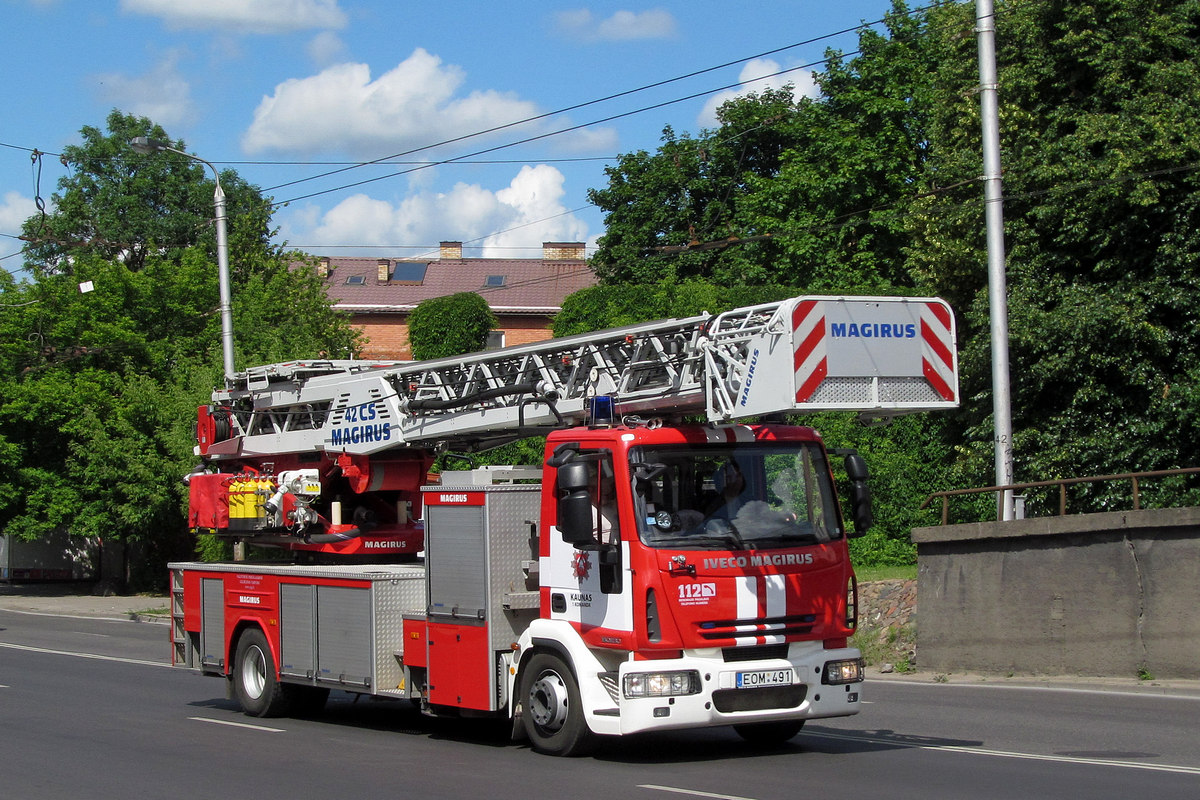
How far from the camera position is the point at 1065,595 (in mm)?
16500

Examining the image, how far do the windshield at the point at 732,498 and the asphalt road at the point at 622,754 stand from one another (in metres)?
1.67

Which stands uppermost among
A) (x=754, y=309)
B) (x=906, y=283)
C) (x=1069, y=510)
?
(x=906, y=283)

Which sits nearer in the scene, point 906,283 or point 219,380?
point 219,380

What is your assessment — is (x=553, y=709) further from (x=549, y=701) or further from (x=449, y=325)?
(x=449, y=325)

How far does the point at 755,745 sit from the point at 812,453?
245 centimetres

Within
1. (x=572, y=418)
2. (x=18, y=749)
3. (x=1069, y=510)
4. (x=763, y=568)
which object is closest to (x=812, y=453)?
(x=763, y=568)

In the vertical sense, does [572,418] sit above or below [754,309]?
below

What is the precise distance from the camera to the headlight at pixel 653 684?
30.0 feet

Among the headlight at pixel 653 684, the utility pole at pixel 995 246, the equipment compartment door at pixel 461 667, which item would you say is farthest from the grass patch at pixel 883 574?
the headlight at pixel 653 684

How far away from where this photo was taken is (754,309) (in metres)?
9.42

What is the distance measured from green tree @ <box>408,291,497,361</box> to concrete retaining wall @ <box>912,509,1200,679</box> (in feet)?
95.1

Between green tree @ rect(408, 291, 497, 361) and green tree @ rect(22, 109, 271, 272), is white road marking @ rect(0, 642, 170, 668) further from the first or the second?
green tree @ rect(22, 109, 271, 272)

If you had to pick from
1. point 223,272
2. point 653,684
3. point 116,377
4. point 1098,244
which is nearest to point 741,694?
point 653,684

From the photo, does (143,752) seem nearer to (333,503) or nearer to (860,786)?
(333,503)
